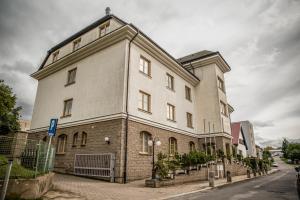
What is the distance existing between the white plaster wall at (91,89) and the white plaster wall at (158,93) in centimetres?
97

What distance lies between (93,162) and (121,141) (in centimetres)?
251

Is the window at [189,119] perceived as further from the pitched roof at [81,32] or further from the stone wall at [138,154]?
the pitched roof at [81,32]

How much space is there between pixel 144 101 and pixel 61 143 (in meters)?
7.86

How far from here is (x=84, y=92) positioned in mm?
16922

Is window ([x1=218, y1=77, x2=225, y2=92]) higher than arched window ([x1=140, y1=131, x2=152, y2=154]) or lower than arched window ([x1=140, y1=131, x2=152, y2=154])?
higher

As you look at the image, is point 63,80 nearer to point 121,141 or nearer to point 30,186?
point 121,141

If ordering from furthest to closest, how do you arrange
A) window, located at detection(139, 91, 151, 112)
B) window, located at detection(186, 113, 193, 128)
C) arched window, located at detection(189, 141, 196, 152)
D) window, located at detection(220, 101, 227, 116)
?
window, located at detection(220, 101, 227, 116) → window, located at detection(186, 113, 193, 128) → arched window, located at detection(189, 141, 196, 152) → window, located at detection(139, 91, 151, 112)

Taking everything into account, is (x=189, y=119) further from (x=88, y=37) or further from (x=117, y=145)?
(x=88, y=37)

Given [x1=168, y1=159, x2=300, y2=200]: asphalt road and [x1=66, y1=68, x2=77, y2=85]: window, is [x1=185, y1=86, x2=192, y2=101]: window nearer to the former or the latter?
[x1=168, y1=159, x2=300, y2=200]: asphalt road

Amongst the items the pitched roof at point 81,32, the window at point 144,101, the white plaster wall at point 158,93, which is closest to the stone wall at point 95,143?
the white plaster wall at point 158,93

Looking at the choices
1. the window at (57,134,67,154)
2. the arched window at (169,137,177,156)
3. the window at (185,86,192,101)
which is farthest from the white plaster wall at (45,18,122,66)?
the arched window at (169,137,177,156)

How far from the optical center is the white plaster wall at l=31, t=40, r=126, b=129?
49.1 feet

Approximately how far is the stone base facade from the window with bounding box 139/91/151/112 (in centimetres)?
145

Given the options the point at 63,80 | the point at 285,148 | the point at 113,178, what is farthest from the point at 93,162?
the point at 285,148
